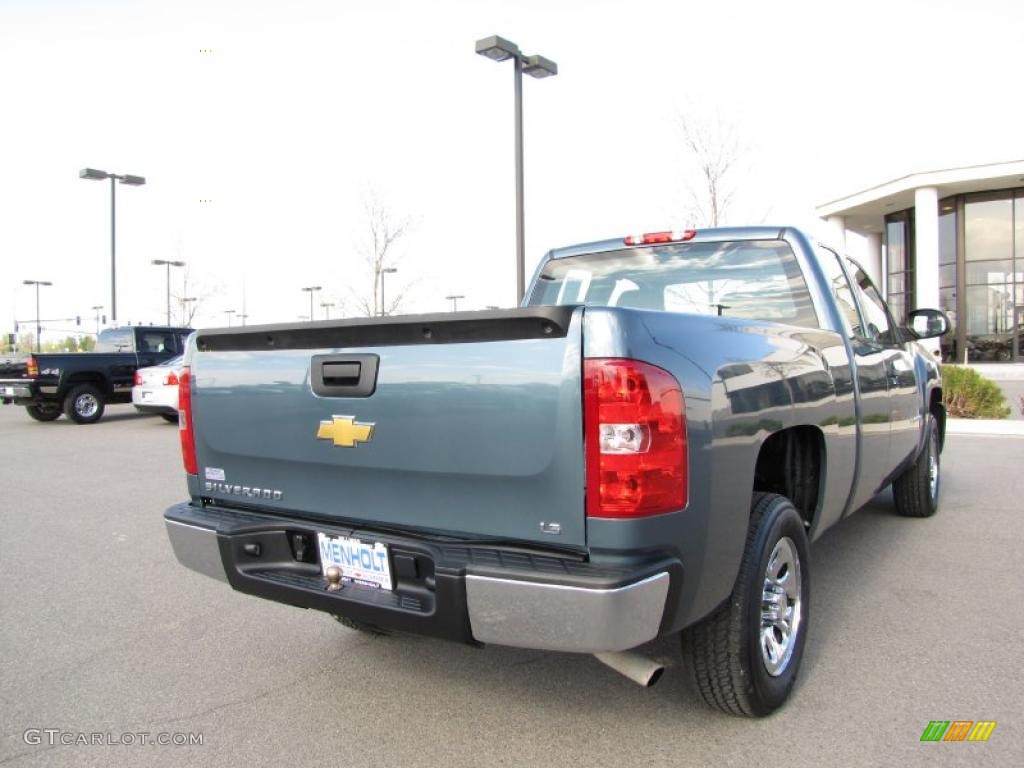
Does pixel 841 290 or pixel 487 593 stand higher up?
pixel 841 290

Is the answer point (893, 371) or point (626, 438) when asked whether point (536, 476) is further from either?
point (893, 371)

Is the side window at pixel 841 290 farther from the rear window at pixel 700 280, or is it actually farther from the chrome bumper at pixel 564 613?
the chrome bumper at pixel 564 613

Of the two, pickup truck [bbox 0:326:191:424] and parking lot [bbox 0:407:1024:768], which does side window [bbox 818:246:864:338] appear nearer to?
parking lot [bbox 0:407:1024:768]

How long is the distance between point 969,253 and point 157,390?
25.8 meters

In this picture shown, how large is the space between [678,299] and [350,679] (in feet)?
8.17

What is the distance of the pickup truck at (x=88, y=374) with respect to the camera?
1482 centimetres

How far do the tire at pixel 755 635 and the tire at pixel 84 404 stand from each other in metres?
15.3

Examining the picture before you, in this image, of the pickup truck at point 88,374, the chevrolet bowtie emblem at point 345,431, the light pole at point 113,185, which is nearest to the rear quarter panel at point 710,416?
the chevrolet bowtie emblem at point 345,431

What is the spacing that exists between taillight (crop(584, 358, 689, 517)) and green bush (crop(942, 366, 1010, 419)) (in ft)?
A: 40.9

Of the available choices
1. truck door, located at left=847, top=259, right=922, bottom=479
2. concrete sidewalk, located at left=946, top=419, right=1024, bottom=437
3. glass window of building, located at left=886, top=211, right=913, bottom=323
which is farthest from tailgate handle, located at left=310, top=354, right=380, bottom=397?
glass window of building, located at left=886, top=211, right=913, bottom=323

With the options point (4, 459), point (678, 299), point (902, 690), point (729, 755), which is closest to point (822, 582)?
point (902, 690)

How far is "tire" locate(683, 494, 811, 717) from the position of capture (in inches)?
102
